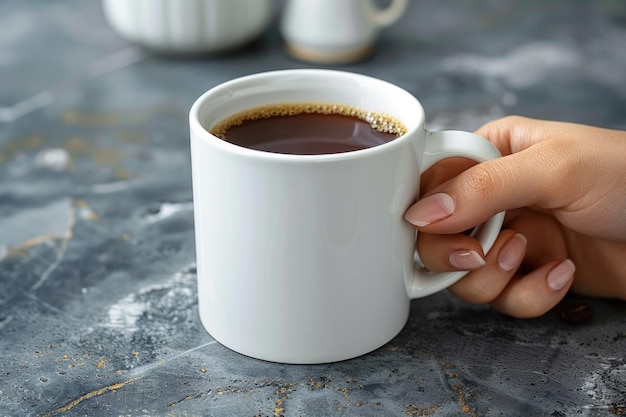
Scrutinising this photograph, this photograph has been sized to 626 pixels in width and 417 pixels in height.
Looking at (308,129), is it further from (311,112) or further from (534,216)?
(534,216)

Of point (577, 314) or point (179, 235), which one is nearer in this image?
point (577, 314)

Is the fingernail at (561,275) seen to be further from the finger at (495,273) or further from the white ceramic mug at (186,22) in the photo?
the white ceramic mug at (186,22)

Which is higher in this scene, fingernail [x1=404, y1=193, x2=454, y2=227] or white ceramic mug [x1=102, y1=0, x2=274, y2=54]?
fingernail [x1=404, y1=193, x2=454, y2=227]

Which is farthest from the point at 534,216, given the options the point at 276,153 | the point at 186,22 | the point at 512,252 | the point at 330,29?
the point at 186,22

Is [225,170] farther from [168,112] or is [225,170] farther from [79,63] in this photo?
[79,63]

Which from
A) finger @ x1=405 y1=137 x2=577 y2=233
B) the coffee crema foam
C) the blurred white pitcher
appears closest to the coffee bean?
finger @ x1=405 y1=137 x2=577 y2=233

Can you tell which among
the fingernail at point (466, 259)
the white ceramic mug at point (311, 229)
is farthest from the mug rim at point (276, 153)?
the fingernail at point (466, 259)

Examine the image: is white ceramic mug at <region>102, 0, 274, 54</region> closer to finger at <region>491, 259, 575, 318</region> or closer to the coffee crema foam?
the coffee crema foam
